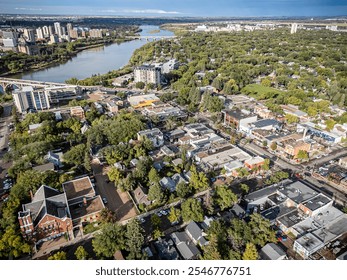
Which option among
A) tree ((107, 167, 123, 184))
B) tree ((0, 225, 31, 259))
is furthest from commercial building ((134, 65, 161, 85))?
tree ((0, 225, 31, 259))

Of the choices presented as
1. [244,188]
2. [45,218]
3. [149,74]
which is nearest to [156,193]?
[244,188]

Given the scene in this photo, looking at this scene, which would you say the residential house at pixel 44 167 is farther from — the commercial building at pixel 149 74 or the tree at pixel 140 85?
the commercial building at pixel 149 74

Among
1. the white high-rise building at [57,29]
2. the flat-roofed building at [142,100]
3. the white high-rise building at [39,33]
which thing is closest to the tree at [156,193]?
the flat-roofed building at [142,100]

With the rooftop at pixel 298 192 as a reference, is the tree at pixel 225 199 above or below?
above

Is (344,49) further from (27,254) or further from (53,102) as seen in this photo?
(27,254)

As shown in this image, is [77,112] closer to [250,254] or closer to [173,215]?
[173,215]

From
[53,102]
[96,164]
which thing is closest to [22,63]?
[53,102]
